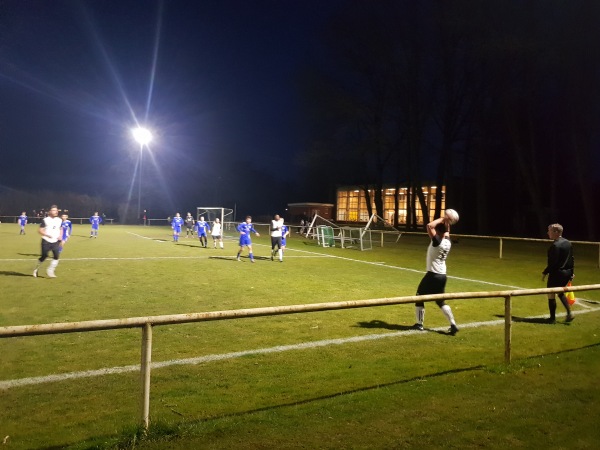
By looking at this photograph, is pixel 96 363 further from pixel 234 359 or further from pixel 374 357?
pixel 374 357

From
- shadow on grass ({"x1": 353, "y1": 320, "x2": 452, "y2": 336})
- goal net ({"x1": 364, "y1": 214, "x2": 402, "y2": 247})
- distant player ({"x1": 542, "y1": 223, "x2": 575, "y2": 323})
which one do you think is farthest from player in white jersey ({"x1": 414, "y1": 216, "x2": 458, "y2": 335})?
goal net ({"x1": 364, "y1": 214, "x2": 402, "y2": 247})

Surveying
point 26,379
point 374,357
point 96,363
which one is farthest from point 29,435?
point 374,357

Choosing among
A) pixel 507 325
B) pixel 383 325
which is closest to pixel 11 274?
pixel 383 325

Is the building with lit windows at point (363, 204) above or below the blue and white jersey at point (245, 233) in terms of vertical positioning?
above

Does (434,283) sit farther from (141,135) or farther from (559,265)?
(141,135)

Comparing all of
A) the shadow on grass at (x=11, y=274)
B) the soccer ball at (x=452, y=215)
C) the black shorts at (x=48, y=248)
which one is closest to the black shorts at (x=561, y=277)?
the soccer ball at (x=452, y=215)

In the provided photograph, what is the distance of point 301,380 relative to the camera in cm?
532

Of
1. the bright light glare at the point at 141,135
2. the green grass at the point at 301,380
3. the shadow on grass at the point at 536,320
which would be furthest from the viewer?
the bright light glare at the point at 141,135

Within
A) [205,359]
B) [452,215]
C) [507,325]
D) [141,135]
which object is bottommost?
[205,359]

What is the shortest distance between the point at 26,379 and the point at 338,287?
8654 millimetres

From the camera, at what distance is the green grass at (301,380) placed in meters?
3.87

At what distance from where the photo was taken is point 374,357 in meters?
6.35

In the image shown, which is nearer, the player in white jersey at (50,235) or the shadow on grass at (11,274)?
the player in white jersey at (50,235)

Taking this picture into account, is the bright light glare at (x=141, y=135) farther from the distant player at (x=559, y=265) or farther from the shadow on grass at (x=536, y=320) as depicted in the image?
the distant player at (x=559, y=265)
